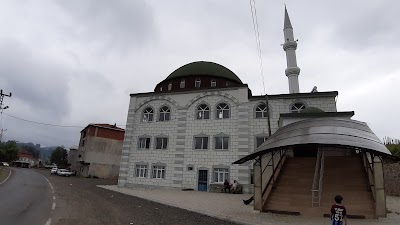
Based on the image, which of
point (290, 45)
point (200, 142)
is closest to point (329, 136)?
point (200, 142)

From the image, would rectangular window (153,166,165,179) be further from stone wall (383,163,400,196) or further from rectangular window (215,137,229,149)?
stone wall (383,163,400,196)

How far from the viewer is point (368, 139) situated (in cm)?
1276

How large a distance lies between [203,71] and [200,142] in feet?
37.7

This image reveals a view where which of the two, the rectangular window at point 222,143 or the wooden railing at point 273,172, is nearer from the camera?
the wooden railing at point 273,172

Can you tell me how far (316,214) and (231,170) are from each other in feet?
47.5

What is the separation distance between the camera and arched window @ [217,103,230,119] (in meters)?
29.9

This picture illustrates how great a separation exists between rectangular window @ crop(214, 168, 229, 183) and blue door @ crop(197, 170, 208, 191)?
109cm

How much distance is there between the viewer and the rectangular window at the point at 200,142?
29.4 metres

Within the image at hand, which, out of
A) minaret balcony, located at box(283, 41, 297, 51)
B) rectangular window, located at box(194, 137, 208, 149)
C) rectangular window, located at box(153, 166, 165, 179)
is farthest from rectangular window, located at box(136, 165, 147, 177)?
minaret balcony, located at box(283, 41, 297, 51)

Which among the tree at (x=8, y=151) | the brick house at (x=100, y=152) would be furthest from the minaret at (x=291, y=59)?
the tree at (x=8, y=151)

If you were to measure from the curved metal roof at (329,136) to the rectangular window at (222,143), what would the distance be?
13850 millimetres

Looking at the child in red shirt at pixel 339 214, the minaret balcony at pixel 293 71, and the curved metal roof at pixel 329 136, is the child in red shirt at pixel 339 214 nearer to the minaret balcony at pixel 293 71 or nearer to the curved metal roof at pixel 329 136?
the curved metal roof at pixel 329 136

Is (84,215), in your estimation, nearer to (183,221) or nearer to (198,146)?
(183,221)

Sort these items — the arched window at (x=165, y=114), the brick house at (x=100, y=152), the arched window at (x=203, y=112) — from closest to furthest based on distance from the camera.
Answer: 1. the arched window at (x=203, y=112)
2. the arched window at (x=165, y=114)
3. the brick house at (x=100, y=152)
